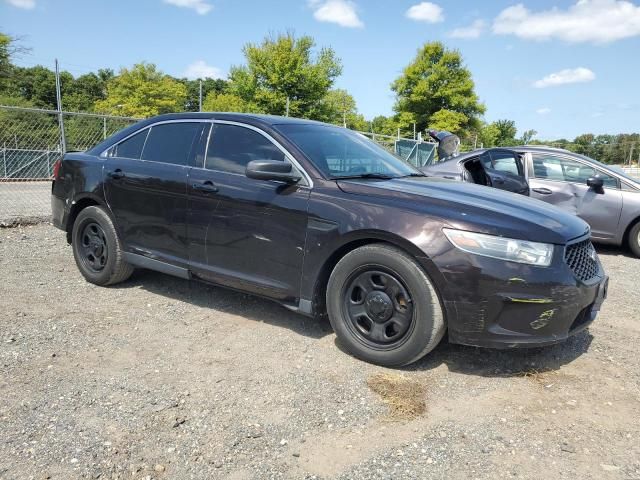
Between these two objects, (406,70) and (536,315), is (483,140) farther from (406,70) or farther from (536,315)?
(536,315)

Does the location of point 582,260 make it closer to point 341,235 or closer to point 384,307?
point 384,307

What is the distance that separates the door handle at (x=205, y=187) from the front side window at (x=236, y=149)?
0.46 feet

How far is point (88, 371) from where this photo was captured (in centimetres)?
318

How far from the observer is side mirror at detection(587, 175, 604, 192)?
7356 millimetres

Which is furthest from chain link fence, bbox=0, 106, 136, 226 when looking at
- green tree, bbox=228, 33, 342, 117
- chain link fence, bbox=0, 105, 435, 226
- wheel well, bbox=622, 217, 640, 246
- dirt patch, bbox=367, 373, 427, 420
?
green tree, bbox=228, 33, 342, 117

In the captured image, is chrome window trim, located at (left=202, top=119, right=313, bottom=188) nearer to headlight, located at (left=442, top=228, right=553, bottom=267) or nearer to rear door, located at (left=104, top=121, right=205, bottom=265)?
rear door, located at (left=104, top=121, right=205, bottom=265)

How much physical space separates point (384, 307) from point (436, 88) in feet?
173

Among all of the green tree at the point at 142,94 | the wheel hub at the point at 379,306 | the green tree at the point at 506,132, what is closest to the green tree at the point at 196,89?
the green tree at the point at 142,94

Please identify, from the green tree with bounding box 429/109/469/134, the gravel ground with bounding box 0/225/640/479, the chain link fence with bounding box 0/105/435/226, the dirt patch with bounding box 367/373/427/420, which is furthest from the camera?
the green tree with bounding box 429/109/469/134

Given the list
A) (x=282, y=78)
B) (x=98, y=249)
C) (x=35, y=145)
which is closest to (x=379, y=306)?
(x=98, y=249)

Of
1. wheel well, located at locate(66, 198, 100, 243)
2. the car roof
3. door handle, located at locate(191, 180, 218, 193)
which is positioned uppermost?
the car roof

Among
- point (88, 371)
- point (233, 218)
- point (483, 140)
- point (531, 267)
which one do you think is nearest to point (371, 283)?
point (531, 267)

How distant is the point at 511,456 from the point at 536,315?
873 millimetres

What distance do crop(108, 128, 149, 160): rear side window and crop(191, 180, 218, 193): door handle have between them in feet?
2.88
